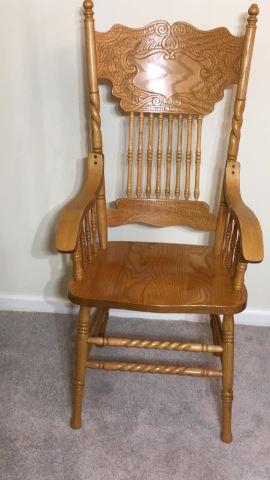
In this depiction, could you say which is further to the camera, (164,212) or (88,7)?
(164,212)

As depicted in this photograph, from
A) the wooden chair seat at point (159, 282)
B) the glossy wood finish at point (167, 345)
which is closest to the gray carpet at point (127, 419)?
the glossy wood finish at point (167, 345)

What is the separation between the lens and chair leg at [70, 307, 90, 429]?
111 cm

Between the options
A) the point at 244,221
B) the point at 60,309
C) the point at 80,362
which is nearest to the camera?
the point at 244,221

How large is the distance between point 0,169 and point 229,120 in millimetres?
853

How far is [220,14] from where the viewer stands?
1229 millimetres

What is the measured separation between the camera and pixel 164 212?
1.32 metres

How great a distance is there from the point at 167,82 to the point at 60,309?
3.33ft

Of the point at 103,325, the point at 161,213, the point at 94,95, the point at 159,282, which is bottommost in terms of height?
the point at 103,325

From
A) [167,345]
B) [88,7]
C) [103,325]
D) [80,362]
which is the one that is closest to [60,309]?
[103,325]

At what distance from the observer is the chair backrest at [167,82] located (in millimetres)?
1171

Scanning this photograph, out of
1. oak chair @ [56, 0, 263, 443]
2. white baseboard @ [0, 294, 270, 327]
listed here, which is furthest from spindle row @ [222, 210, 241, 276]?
white baseboard @ [0, 294, 270, 327]

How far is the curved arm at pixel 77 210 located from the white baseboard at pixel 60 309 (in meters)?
0.66

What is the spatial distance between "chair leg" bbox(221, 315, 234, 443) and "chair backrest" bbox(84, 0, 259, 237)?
36cm

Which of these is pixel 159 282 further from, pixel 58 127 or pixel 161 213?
pixel 58 127
